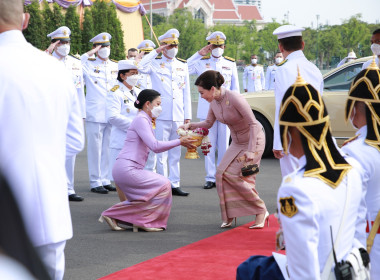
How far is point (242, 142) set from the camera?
21.9 ft

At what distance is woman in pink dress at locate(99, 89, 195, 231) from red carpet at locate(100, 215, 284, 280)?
2.43ft

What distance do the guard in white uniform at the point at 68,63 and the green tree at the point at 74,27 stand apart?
71.8ft

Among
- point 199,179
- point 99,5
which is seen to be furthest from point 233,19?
point 199,179

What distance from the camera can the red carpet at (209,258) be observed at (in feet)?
16.5

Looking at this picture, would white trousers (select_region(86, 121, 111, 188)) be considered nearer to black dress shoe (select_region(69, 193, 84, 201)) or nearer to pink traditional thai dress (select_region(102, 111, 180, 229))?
black dress shoe (select_region(69, 193, 84, 201))

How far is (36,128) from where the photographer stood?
2.33 metres

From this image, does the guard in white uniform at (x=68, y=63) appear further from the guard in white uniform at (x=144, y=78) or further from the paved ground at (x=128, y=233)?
the guard in white uniform at (x=144, y=78)

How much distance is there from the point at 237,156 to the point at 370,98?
11.0 feet

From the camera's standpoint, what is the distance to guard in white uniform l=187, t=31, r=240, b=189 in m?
9.44

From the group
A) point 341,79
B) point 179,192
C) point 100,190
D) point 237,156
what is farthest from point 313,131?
point 341,79

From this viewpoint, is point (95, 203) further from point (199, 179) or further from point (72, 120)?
point (72, 120)

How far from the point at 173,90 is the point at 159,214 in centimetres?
312

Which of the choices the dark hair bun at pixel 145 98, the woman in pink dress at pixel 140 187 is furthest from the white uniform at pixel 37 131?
the dark hair bun at pixel 145 98

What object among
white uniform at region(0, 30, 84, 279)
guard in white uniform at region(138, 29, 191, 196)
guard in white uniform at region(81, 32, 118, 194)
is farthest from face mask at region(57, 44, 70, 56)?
white uniform at region(0, 30, 84, 279)
